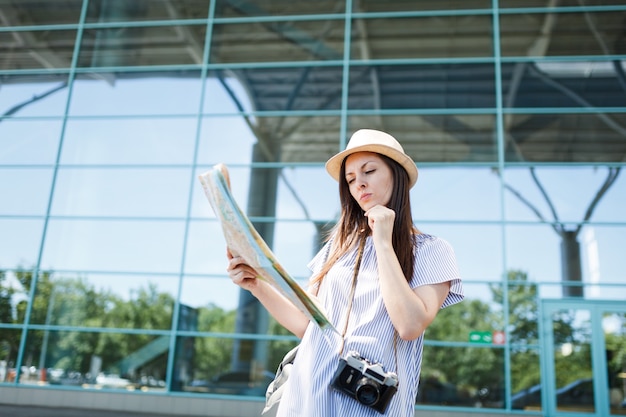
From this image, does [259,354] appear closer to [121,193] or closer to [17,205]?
[121,193]

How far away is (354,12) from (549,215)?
5768 mm

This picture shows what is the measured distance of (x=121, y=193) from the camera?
40.1 ft

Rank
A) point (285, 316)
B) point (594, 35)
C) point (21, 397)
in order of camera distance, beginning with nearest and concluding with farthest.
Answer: point (285, 316) → point (21, 397) → point (594, 35)

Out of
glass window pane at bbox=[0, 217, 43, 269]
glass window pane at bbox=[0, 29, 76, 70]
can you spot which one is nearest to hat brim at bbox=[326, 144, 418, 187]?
glass window pane at bbox=[0, 217, 43, 269]

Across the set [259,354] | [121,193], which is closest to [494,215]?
[259,354]

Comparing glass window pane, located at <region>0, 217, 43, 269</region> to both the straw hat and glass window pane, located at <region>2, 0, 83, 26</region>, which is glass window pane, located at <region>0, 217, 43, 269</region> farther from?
the straw hat

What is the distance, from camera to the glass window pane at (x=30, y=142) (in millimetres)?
12594

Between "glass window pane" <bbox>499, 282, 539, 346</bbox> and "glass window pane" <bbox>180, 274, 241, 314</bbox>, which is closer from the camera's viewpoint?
"glass window pane" <bbox>499, 282, 539, 346</bbox>

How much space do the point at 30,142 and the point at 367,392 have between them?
13.0 m

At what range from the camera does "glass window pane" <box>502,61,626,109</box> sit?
1171 cm

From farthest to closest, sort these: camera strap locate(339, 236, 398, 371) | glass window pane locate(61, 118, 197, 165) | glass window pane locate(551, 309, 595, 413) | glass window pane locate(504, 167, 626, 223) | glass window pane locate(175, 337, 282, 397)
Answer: glass window pane locate(61, 118, 197, 165) < glass window pane locate(504, 167, 626, 223) < glass window pane locate(175, 337, 282, 397) < glass window pane locate(551, 309, 595, 413) < camera strap locate(339, 236, 398, 371)

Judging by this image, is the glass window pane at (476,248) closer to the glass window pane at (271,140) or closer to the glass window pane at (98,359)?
the glass window pane at (271,140)

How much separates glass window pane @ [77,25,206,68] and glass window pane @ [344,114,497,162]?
156 inches

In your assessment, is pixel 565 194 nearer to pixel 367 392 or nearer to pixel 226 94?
pixel 226 94
